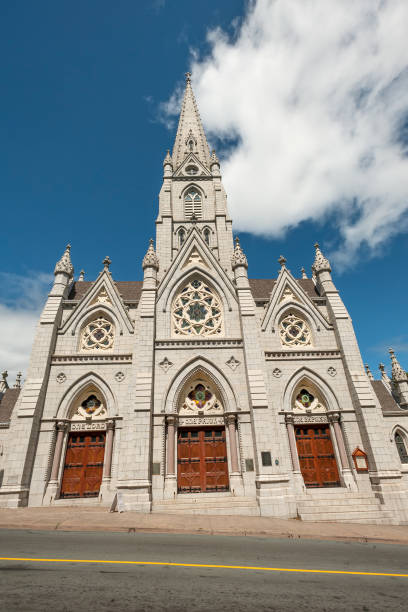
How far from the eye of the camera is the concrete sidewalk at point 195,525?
31.5 feet

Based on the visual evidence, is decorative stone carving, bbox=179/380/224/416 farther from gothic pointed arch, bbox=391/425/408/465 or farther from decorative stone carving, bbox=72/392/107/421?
gothic pointed arch, bbox=391/425/408/465

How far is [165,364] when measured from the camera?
16.7m

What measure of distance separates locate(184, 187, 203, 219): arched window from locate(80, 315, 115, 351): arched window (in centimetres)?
1336

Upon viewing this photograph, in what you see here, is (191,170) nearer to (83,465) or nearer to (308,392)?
(308,392)

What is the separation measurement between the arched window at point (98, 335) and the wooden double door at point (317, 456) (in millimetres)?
12244

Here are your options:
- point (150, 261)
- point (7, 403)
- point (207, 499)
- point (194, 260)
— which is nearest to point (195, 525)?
point (207, 499)

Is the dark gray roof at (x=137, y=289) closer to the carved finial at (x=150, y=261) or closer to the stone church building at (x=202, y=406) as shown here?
the stone church building at (x=202, y=406)

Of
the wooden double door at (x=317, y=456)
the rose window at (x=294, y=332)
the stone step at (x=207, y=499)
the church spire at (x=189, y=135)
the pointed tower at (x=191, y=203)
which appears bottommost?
the stone step at (x=207, y=499)

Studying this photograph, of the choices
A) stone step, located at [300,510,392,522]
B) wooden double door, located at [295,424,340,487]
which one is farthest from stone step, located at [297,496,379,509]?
wooden double door, located at [295,424,340,487]

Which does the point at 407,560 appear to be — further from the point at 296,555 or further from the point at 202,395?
the point at 202,395

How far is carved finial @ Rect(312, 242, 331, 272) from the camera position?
2094 centimetres

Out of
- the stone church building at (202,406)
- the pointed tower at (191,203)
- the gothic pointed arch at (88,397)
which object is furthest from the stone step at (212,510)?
the pointed tower at (191,203)

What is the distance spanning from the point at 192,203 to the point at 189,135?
452 inches

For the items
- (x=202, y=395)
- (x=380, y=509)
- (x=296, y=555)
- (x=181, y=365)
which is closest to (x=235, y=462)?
(x=202, y=395)
